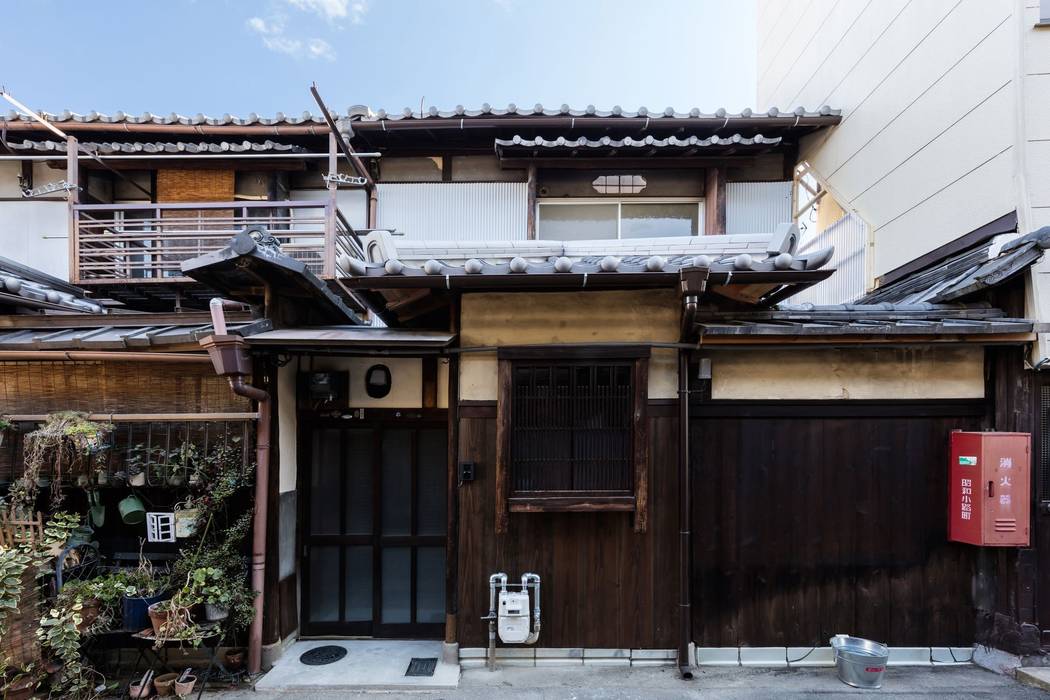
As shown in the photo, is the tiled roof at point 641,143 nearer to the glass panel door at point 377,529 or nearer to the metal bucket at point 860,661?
the glass panel door at point 377,529

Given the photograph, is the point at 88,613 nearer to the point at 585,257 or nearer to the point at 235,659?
the point at 235,659

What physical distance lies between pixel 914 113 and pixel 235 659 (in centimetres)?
1174

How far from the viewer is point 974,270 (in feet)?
18.0

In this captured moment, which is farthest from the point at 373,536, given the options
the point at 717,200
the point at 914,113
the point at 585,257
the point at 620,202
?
the point at 914,113

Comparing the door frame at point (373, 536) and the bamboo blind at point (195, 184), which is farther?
the bamboo blind at point (195, 184)

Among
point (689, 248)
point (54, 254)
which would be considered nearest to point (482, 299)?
point (689, 248)

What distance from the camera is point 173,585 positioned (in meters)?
5.14

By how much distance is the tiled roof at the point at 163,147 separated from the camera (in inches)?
Answer: 314

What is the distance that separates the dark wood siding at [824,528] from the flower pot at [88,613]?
20.9ft

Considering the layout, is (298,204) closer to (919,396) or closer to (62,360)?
(62,360)

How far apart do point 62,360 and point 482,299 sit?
16.8ft

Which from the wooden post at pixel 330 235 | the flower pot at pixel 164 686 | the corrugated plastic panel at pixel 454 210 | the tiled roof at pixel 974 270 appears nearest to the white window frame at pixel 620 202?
the corrugated plastic panel at pixel 454 210

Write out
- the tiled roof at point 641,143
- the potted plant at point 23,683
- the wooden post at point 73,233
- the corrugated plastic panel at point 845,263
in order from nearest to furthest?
the potted plant at point 23,683, the wooden post at point 73,233, the tiled roof at point 641,143, the corrugated plastic panel at point 845,263

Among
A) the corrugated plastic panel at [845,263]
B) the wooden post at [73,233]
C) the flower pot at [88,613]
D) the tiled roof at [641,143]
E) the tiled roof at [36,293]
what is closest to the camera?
the flower pot at [88,613]
